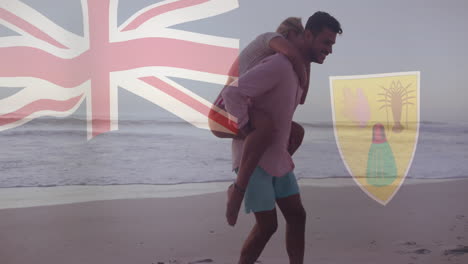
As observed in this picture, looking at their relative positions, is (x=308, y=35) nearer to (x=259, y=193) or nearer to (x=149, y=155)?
(x=259, y=193)

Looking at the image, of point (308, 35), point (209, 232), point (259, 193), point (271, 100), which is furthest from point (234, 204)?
point (209, 232)

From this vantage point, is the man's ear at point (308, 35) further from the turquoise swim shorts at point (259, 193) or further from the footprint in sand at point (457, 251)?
the footprint in sand at point (457, 251)

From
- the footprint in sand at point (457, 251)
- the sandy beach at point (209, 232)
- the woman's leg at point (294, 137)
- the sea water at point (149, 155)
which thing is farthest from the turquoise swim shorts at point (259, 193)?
the sea water at point (149, 155)

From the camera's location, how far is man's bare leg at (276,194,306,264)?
5.69 ft

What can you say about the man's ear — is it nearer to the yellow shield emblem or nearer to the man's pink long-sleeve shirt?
the man's pink long-sleeve shirt

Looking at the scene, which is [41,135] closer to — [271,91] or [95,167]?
[95,167]

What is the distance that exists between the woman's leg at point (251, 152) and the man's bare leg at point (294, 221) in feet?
0.63

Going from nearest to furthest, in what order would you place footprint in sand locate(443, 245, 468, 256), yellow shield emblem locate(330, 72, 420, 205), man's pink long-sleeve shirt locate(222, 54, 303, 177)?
man's pink long-sleeve shirt locate(222, 54, 303, 177), footprint in sand locate(443, 245, 468, 256), yellow shield emblem locate(330, 72, 420, 205)

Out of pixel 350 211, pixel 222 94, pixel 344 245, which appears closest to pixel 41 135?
pixel 350 211

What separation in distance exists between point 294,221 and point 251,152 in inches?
13.5

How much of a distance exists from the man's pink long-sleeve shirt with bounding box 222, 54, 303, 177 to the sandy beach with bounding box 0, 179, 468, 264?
3.55ft

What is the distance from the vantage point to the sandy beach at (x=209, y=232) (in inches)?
Result: 106

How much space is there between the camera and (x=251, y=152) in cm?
162
